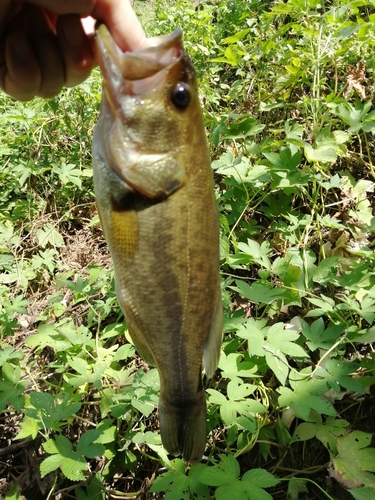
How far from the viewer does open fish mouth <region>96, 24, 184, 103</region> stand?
59.6 inches

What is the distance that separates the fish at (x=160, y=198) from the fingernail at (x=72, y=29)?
0.57 m

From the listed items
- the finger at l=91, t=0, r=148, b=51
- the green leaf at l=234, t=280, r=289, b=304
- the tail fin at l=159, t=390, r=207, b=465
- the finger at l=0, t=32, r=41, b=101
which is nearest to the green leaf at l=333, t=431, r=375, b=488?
the green leaf at l=234, t=280, r=289, b=304

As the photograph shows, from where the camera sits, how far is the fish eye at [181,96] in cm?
158

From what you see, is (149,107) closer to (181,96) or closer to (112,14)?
(181,96)

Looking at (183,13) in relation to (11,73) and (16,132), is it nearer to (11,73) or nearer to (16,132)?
(16,132)

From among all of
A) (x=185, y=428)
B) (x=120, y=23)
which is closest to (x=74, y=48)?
(x=120, y=23)

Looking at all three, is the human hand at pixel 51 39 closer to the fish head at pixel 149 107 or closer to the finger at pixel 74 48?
the finger at pixel 74 48

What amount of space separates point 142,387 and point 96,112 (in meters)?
3.34

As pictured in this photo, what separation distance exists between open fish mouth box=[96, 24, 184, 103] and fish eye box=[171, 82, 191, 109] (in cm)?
5

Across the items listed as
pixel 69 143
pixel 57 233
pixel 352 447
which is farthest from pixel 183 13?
pixel 352 447

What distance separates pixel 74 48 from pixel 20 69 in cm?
30

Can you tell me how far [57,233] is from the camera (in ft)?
14.0

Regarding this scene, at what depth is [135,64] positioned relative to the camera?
1.53 m

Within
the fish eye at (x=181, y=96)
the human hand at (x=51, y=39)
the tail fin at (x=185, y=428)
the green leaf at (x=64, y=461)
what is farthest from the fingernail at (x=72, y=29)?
the green leaf at (x=64, y=461)
